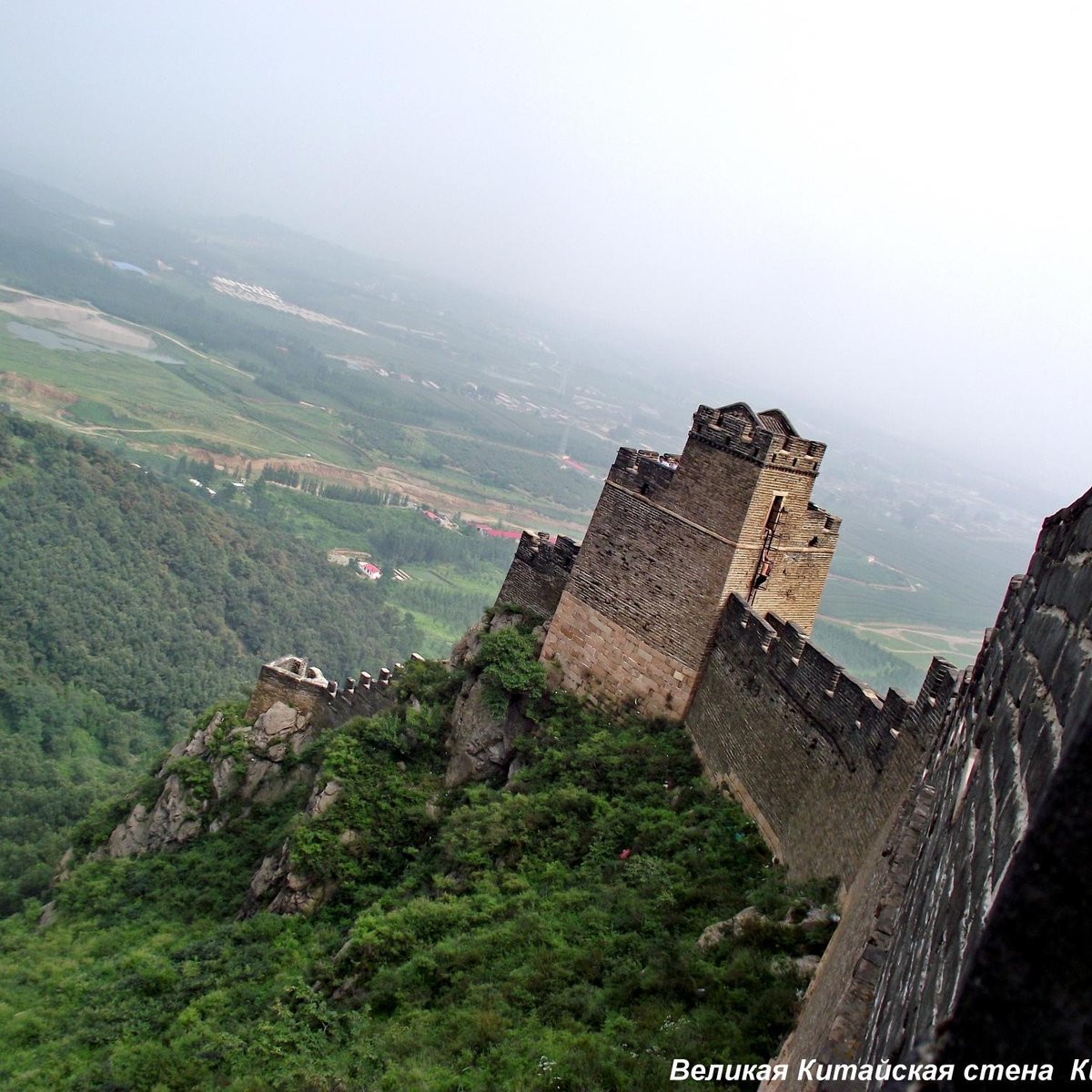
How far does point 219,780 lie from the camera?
54.0ft

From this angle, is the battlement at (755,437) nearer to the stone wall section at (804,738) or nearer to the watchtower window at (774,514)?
the watchtower window at (774,514)

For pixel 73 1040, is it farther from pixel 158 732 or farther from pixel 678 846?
pixel 158 732

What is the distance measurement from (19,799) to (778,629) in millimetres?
27275

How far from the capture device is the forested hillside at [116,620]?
36.5 metres

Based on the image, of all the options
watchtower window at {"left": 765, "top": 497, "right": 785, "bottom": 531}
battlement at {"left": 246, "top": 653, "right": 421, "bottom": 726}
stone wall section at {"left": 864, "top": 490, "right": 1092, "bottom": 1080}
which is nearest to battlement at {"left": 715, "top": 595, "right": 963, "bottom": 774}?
watchtower window at {"left": 765, "top": 497, "right": 785, "bottom": 531}

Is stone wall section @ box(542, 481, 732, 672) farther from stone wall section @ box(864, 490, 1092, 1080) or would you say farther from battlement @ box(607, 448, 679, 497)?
stone wall section @ box(864, 490, 1092, 1080)

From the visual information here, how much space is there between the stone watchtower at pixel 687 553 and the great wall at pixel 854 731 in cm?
3

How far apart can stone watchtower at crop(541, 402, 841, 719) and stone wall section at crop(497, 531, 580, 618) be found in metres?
1.20

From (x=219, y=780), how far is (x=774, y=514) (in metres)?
9.93

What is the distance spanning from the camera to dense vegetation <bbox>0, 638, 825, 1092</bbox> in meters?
6.98

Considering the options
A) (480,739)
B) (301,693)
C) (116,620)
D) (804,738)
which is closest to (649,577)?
(480,739)

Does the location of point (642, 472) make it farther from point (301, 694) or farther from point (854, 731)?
point (301, 694)

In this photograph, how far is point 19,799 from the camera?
30531 millimetres

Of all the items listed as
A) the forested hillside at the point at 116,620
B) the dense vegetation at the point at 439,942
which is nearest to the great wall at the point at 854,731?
the dense vegetation at the point at 439,942
